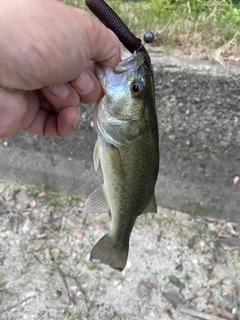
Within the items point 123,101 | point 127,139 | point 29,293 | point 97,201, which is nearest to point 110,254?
point 97,201

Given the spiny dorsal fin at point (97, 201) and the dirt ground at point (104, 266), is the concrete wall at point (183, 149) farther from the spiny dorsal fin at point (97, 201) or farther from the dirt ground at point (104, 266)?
the spiny dorsal fin at point (97, 201)

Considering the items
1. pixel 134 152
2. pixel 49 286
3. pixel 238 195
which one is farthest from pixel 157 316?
pixel 134 152

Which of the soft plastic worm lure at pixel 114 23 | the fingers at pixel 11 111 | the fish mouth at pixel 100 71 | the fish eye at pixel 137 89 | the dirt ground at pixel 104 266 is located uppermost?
the soft plastic worm lure at pixel 114 23

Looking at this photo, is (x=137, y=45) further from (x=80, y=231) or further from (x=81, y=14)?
(x=80, y=231)

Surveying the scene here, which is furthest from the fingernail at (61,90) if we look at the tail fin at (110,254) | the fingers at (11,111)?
the tail fin at (110,254)

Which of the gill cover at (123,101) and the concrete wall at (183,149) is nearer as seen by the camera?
the gill cover at (123,101)

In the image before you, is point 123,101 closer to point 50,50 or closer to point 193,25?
point 50,50

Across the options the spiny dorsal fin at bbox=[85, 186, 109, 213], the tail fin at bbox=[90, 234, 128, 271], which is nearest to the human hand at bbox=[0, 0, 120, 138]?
the spiny dorsal fin at bbox=[85, 186, 109, 213]

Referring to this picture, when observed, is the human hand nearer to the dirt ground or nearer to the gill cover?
the gill cover
